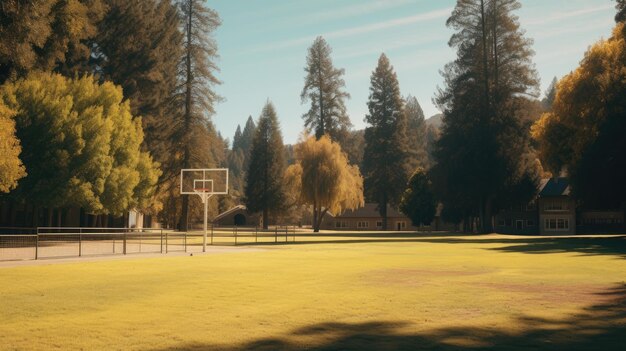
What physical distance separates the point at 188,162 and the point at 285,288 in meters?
48.3

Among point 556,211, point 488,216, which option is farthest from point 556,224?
point 488,216

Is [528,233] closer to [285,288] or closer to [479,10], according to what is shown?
[479,10]

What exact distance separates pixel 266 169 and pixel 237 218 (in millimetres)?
20913

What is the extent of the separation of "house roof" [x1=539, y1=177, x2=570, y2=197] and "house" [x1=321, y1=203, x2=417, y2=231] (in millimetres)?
30271

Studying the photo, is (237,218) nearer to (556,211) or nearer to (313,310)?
(556,211)

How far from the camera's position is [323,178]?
69.9 m

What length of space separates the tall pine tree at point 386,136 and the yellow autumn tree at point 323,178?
87.9 ft

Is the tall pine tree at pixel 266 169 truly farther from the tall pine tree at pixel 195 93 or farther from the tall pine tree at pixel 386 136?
the tall pine tree at pixel 195 93

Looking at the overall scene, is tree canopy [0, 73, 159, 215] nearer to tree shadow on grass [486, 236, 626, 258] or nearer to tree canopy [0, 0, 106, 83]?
tree canopy [0, 0, 106, 83]

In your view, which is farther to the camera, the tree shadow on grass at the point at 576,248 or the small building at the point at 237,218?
the small building at the point at 237,218

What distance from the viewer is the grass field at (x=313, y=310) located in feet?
25.3

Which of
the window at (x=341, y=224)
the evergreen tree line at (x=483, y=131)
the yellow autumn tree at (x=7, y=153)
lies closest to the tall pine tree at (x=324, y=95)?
the evergreen tree line at (x=483, y=131)

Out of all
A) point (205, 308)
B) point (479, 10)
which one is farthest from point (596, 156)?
point (205, 308)

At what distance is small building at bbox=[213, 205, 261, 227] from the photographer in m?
117
